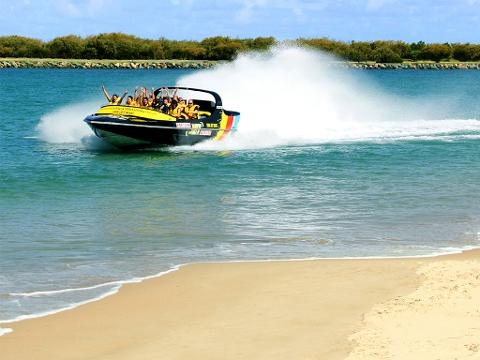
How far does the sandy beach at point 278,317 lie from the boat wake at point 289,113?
17193mm

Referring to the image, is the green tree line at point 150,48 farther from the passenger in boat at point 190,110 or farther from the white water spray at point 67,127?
the passenger in boat at point 190,110

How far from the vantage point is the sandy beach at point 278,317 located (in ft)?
29.5

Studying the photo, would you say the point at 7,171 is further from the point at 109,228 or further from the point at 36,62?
the point at 36,62

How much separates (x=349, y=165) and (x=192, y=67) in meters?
124

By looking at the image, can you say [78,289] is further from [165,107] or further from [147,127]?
[165,107]

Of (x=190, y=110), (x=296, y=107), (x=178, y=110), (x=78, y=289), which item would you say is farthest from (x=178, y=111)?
(x=78, y=289)

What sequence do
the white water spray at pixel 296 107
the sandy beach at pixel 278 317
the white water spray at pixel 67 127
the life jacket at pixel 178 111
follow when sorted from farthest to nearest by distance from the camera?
the white water spray at pixel 296 107, the white water spray at pixel 67 127, the life jacket at pixel 178 111, the sandy beach at pixel 278 317

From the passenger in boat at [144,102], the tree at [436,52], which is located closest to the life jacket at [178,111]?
the passenger in boat at [144,102]

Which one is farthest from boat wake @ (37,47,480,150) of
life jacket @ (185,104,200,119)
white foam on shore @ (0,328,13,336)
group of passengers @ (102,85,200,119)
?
white foam on shore @ (0,328,13,336)

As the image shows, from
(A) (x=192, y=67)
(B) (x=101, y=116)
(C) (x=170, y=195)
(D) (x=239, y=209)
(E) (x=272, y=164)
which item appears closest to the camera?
(D) (x=239, y=209)

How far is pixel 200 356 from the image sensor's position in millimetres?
8898

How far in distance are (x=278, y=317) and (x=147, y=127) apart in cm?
1800

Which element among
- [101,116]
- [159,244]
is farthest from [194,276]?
[101,116]

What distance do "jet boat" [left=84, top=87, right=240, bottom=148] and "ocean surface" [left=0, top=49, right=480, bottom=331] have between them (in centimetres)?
40
